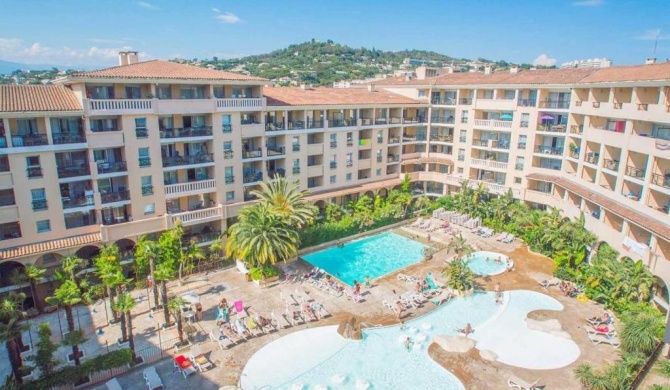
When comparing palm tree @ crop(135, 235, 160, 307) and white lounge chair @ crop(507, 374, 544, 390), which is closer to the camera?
white lounge chair @ crop(507, 374, 544, 390)

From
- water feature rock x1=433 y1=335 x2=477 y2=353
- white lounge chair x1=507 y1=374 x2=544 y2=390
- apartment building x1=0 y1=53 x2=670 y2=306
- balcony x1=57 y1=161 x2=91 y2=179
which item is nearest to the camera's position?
white lounge chair x1=507 y1=374 x2=544 y2=390

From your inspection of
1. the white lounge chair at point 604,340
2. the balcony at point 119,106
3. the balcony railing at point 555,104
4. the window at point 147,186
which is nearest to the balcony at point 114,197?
the window at point 147,186

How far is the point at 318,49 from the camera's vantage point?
604ft

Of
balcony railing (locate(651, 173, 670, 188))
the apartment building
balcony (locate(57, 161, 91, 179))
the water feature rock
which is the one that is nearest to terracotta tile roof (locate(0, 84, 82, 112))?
the apartment building

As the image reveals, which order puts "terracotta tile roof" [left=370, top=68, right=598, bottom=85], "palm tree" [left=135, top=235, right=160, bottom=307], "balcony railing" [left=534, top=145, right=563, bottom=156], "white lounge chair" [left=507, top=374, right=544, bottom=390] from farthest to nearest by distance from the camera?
1. "balcony railing" [left=534, top=145, right=563, bottom=156]
2. "terracotta tile roof" [left=370, top=68, right=598, bottom=85]
3. "palm tree" [left=135, top=235, right=160, bottom=307]
4. "white lounge chair" [left=507, top=374, right=544, bottom=390]

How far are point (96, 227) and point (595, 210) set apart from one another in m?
48.5

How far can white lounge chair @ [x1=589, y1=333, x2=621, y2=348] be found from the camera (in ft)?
106

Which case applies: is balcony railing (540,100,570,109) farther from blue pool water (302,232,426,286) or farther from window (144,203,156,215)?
window (144,203,156,215)

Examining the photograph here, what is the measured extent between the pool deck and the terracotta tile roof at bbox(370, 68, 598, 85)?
2020 cm

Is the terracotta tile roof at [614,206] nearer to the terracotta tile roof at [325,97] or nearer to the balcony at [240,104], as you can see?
the terracotta tile roof at [325,97]

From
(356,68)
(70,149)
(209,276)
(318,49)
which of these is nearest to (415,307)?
(209,276)

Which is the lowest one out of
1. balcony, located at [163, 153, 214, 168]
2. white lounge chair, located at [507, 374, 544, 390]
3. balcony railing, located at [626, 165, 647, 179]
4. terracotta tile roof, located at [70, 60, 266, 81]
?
white lounge chair, located at [507, 374, 544, 390]

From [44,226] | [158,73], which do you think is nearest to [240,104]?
[158,73]

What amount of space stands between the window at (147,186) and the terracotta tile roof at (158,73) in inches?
351
